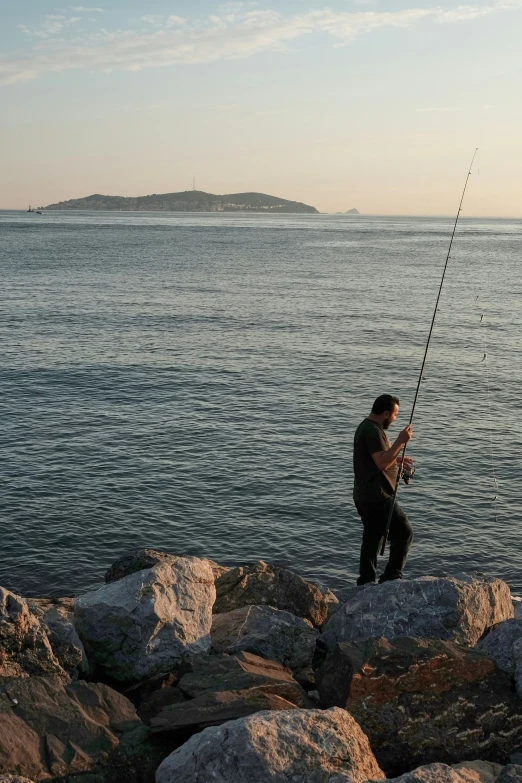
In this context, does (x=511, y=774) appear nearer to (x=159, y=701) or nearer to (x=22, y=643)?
(x=159, y=701)

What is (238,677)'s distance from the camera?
6840mm

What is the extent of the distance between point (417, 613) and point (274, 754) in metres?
2.95

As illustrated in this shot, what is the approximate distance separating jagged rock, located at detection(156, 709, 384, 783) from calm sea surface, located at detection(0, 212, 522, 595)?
876 centimetres

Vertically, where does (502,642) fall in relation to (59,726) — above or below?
above

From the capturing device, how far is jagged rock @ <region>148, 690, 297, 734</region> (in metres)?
6.07

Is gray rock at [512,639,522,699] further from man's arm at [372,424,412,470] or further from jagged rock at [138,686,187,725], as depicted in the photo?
jagged rock at [138,686,187,725]

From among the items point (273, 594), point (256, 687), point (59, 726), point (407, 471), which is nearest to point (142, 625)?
point (256, 687)

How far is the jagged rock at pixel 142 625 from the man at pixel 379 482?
2108mm

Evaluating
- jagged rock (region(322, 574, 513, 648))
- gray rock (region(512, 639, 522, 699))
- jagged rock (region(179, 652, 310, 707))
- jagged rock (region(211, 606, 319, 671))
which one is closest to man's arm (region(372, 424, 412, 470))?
jagged rock (region(322, 574, 513, 648))

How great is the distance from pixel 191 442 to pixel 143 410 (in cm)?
342

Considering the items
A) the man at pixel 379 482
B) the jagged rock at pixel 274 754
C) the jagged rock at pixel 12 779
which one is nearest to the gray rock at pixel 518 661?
the jagged rock at pixel 274 754

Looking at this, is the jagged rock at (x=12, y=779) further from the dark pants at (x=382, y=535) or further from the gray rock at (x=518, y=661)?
the dark pants at (x=382, y=535)

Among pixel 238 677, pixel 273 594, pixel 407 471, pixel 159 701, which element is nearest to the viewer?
pixel 238 677

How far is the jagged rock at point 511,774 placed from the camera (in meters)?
5.60
